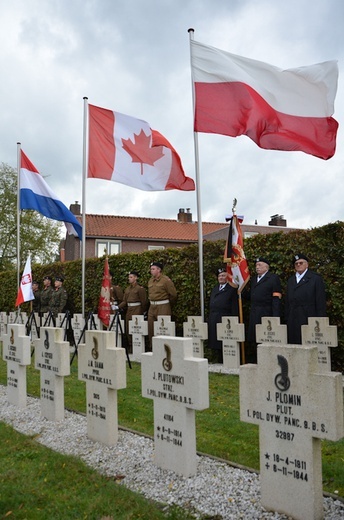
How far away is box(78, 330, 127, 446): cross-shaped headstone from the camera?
14.1 ft

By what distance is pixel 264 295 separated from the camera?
8039mm

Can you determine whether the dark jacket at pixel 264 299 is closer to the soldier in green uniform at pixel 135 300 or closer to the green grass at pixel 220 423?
the green grass at pixel 220 423

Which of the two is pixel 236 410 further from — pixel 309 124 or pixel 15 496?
pixel 309 124

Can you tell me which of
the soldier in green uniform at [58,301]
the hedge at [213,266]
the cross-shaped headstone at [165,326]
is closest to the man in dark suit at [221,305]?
the hedge at [213,266]

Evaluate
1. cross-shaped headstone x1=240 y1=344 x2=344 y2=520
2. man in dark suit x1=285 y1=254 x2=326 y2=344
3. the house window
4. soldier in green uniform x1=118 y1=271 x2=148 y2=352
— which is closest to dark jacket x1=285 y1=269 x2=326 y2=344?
man in dark suit x1=285 y1=254 x2=326 y2=344

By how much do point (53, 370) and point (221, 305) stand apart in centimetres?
424

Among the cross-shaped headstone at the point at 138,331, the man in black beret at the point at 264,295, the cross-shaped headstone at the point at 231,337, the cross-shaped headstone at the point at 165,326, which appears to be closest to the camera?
the man in black beret at the point at 264,295

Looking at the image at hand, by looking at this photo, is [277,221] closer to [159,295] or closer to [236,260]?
[159,295]

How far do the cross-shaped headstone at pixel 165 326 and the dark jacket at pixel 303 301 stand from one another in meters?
2.08

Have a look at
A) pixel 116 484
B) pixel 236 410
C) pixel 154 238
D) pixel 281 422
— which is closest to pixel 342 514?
pixel 281 422

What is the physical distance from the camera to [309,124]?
276 inches

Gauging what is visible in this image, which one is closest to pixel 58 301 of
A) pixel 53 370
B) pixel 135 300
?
pixel 135 300

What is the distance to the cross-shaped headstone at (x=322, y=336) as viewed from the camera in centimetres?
689

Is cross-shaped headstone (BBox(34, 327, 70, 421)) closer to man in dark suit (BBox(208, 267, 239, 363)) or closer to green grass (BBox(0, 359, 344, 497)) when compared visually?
green grass (BBox(0, 359, 344, 497))
